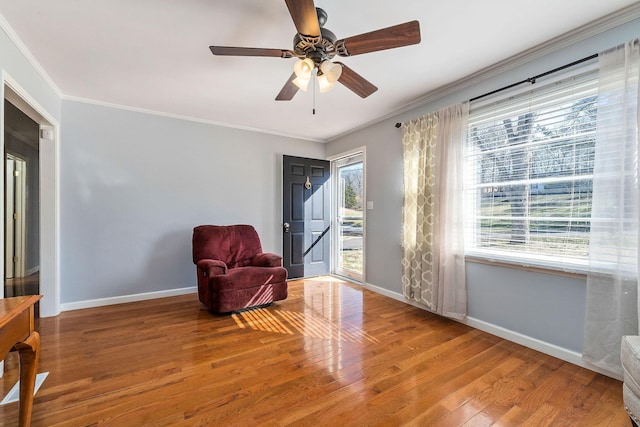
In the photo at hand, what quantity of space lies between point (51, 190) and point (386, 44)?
3.61 metres

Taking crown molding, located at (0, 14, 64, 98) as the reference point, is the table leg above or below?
below

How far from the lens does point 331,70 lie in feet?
5.72

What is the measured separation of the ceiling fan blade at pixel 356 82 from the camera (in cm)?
196

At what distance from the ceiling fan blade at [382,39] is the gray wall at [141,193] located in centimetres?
282

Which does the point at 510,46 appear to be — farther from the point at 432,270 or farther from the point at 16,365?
the point at 16,365

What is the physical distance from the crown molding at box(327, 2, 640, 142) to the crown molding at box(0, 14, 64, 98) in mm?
3558

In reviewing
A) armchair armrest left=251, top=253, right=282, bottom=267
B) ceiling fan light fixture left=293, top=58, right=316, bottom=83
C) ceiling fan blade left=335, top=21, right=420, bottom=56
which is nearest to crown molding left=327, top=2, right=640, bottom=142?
ceiling fan blade left=335, top=21, right=420, bottom=56

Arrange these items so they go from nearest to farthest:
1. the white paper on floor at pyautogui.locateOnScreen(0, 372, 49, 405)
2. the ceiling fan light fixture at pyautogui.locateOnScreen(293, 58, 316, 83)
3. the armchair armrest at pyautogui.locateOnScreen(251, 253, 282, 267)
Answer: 1. the white paper on floor at pyautogui.locateOnScreen(0, 372, 49, 405)
2. the ceiling fan light fixture at pyautogui.locateOnScreen(293, 58, 316, 83)
3. the armchair armrest at pyautogui.locateOnScreen(251, 253, 282, 267)

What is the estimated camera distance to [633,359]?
135 centimetres

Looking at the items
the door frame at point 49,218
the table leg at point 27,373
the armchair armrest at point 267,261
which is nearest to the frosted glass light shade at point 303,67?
the table leg at point 27,373

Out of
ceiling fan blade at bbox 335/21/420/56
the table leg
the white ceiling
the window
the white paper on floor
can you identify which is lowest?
the white paper on floor

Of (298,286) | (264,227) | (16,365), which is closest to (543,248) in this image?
(298,286)

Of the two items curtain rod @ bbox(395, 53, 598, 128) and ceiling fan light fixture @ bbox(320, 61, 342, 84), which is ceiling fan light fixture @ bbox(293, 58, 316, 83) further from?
curtain rod @ bbox(395, 53, 598, 128)

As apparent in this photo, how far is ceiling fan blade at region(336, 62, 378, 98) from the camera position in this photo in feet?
6.44
